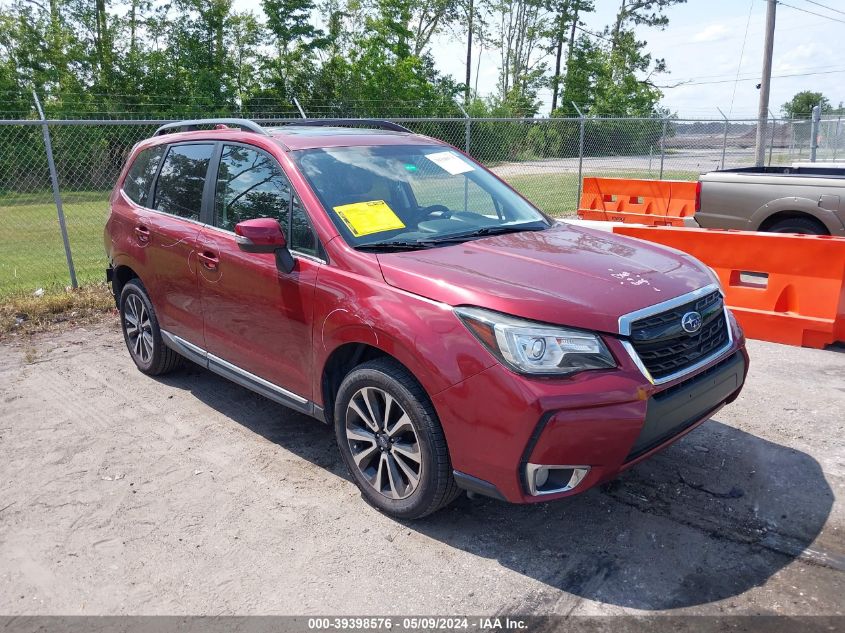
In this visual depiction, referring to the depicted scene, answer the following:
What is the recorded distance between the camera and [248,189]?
4293 millimetres

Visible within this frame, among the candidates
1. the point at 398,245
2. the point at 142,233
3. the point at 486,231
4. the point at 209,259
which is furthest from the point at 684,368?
the point at 142,233

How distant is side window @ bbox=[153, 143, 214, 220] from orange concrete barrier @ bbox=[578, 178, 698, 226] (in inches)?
339

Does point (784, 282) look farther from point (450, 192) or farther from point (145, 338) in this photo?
point (145, 338)

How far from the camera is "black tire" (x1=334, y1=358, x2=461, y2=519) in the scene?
10.5 feet

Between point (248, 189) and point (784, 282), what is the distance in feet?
15.4

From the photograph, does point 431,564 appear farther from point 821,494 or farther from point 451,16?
point 451,16

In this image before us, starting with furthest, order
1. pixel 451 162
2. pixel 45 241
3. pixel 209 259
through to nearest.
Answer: pixel 45 241
pixel 451 162
pixel 209 259

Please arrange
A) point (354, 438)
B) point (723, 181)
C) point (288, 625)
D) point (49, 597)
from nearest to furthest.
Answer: point (288, 625)
point (49, 597)
point (354, 438)
point (723, 181)

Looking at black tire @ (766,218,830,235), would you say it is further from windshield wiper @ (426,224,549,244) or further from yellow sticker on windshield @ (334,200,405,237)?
yellow sticker on windshield @ (334,200,405,237)

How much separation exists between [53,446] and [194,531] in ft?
5.18

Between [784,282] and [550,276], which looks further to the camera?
[784,282]

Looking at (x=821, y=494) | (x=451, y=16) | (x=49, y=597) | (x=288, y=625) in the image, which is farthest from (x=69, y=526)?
(x=451, y=16)

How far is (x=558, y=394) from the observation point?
9.41ft

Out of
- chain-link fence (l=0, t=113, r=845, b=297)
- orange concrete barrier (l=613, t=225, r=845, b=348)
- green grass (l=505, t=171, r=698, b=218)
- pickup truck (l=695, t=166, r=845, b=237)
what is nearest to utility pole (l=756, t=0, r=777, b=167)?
chain-link fence (l=0, t=113, r=845, b=297)
